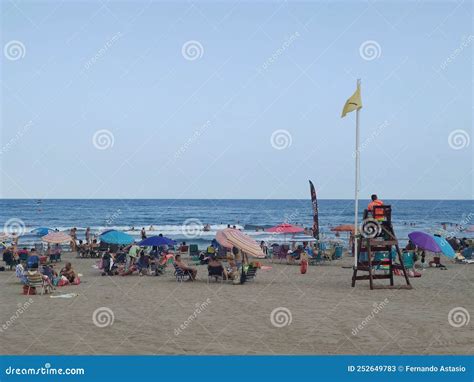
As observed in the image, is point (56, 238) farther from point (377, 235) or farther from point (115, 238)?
point (377, 235)

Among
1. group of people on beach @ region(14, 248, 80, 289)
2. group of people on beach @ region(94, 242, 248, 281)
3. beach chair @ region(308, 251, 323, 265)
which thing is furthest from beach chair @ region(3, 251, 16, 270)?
beach chair @ region(308, 251, 323, 265)

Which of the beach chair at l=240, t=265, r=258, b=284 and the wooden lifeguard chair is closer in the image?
the wooden lifeguard chair

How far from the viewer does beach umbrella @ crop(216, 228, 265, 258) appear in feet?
54.1

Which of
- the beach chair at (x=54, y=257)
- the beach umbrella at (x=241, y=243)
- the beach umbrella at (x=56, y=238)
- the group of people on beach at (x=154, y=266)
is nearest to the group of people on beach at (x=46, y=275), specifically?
the group of people on beach at (x=154, y=266)

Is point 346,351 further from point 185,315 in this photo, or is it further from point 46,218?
point 46,218

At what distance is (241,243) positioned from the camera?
16.6m

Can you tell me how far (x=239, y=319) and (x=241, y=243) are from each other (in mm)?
5708

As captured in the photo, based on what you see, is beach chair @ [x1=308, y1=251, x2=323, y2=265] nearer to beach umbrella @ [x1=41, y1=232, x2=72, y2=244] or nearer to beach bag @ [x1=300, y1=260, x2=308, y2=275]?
beach bag @ [x1=300, y1=260, x2=308, y2=275]

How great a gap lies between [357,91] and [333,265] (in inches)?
345

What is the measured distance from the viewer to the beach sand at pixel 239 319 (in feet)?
28.9

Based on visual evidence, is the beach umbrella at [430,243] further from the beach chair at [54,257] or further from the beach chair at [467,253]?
the beach chair at [54,257]

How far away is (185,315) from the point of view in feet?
37.4

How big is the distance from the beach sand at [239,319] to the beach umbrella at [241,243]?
34.8 inches

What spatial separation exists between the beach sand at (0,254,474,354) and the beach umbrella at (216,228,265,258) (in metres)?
0.89
